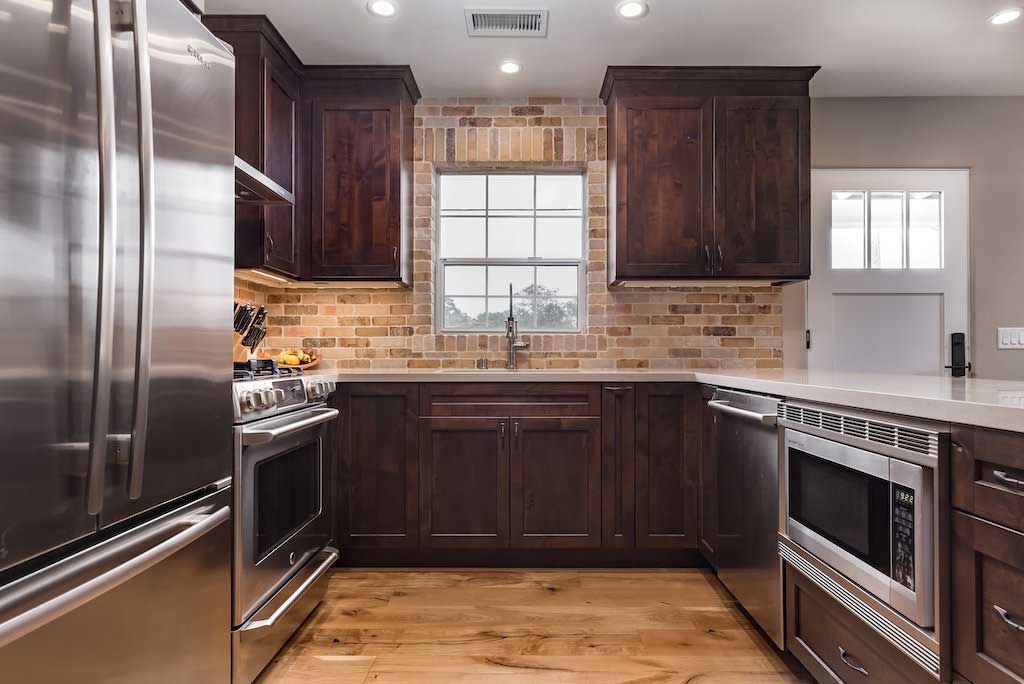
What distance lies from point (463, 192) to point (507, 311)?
2.53 ft

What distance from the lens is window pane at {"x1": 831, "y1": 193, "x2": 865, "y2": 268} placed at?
3428 millimetres

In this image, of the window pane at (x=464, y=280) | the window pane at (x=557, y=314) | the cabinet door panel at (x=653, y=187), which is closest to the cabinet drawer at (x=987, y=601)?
the cabinet door panel at (x=653, y=187)

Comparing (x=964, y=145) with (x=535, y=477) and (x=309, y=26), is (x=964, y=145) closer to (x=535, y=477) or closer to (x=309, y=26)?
(x=535, y=477)

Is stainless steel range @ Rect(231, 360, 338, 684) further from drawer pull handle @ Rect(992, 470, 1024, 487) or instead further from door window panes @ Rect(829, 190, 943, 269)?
door window panes @ Rect(829, 190, 943, 269)

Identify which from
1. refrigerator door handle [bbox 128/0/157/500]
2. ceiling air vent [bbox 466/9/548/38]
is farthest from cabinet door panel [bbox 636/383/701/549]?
refrigerator door handle [bbox 128/0/157/500]

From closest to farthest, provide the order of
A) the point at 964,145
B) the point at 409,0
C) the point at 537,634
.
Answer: the point at 537,634, the point at 409,0, the point at 964,145

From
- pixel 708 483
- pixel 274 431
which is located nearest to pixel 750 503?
pixel 708 483

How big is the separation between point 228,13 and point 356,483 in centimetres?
219

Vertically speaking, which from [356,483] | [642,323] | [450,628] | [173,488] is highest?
[642,323]

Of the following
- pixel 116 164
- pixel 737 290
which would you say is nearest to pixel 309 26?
pixel 116 164

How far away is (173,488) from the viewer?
128cm

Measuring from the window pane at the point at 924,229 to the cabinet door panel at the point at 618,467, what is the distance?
204 cm

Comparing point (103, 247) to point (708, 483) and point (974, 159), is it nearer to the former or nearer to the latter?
point (708, 483)

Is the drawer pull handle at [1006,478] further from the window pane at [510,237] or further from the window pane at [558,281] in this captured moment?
the window pane at [510,237]
